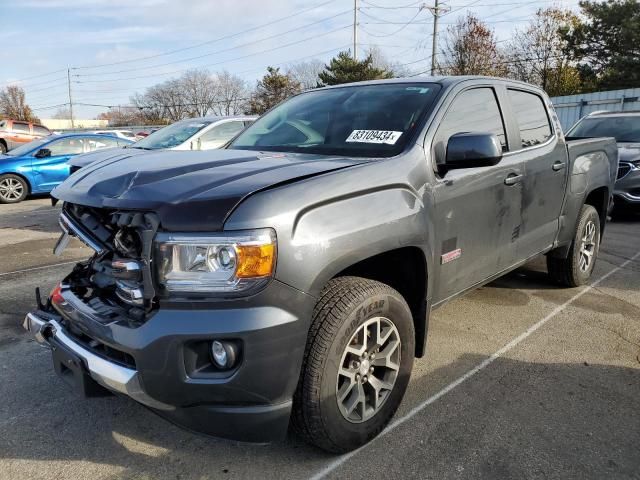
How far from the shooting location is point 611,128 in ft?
31.3

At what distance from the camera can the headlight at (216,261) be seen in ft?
6.52

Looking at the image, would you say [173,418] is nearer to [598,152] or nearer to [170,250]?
[170,250]

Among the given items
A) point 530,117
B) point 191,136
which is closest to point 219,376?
point 530,117

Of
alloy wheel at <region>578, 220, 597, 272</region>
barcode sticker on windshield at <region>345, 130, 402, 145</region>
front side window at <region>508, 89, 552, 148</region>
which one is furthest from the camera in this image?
alloy wheel at <region>578, 220, 597, 272</region>

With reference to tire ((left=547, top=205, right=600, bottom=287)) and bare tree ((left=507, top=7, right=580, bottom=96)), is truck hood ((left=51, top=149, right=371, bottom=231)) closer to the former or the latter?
tire ((left=547, top=205, right=600, bottom=287))

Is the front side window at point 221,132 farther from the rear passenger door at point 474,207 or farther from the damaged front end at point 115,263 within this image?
the damaged front end at point 115,263

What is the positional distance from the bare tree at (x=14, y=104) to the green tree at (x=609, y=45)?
2351 inches

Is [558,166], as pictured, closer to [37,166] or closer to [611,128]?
[611,128]

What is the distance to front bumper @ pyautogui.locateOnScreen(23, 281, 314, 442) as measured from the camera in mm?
1978

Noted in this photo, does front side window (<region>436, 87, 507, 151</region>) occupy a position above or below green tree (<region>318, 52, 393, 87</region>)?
below

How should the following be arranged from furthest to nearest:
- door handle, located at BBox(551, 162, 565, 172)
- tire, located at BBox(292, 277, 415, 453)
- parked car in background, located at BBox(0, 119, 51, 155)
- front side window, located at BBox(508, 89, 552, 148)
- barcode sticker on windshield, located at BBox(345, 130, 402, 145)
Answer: parked car in background, located at BBox(0, 119, 51, 155)
door handle, located at BBox(551, 162, 565, 172)
front side window, located at BBox(508, 89, 552, 148)
barcode sticker on windshield, located at BBox(345, 130, 402, 145)
tire, located at BBox(292, 277, 415, 453)

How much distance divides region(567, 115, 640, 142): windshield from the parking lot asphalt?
238 inches

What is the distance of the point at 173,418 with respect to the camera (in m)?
2.12

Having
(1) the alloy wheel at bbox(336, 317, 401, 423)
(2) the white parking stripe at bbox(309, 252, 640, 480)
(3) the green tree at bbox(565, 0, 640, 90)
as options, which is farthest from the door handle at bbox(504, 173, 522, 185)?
(3) the green tree at bbox(565, 0, 640, 90)
